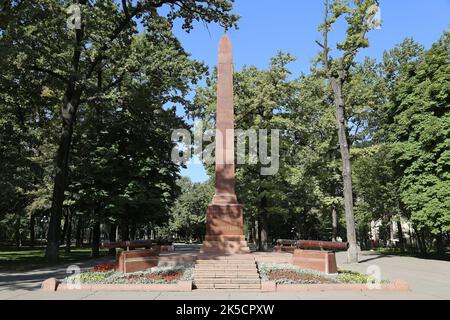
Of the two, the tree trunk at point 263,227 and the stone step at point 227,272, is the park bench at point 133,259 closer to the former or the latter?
the stone step at point 227,272

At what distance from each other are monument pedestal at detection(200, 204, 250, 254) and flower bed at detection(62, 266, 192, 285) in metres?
2.36

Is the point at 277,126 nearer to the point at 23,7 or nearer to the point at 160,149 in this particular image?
the point at 160,149

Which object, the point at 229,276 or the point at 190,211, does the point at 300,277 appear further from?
the point at 190,211

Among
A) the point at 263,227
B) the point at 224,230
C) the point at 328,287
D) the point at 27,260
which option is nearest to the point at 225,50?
the point at 224,230

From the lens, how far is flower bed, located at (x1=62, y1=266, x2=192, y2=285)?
37.7ft

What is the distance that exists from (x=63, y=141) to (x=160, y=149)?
7181mm

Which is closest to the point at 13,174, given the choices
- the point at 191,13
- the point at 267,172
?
the point at 191,13

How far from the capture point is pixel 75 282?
36.9 ft

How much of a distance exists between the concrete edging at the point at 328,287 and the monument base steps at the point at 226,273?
0.38 meters

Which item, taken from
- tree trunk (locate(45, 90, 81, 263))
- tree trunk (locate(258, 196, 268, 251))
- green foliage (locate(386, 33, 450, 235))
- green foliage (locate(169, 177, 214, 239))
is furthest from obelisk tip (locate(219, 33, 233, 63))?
green foliage (locate(169, 177, 214, 239))

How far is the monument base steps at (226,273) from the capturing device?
11.7 metres

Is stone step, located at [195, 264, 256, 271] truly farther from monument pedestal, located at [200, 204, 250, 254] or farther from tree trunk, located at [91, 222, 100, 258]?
tree trunk, located at [91, 222, 100, 258]

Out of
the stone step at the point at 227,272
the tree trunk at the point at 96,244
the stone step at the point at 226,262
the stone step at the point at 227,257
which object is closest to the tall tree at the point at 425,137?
the stone step at the point at 227,257

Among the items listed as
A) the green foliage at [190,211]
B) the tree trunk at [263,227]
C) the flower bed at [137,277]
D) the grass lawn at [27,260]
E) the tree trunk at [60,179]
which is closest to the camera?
the flower bed at [137,277]
